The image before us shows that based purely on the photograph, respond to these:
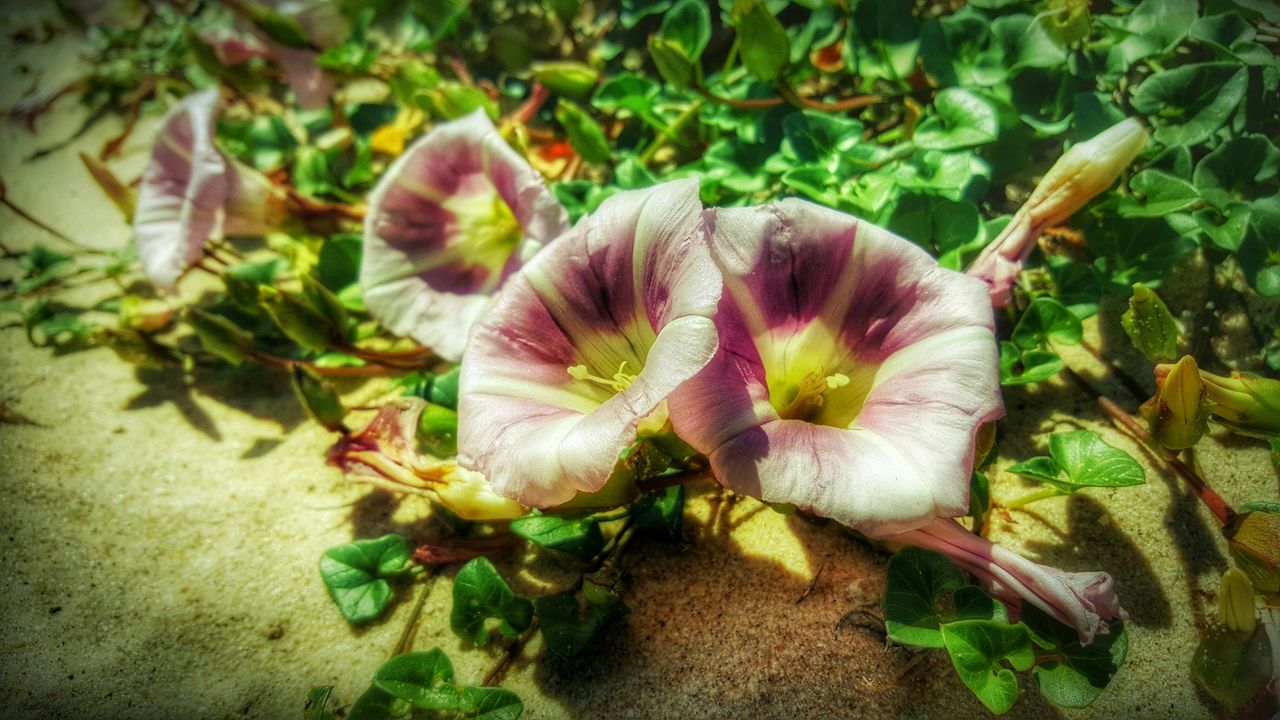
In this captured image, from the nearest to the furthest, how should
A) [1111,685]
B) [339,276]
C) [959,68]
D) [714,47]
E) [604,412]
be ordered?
[604,412] → [1111,685] → [959,68] → [339,276] → [714,47]

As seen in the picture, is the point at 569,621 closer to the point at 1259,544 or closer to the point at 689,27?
the point at 1259,544

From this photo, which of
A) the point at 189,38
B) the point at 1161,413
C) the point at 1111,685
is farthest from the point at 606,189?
the point at 189,38

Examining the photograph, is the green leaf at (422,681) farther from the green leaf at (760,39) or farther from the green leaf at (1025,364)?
the green leaf at (760,39)

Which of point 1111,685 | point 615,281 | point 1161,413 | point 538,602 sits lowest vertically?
point 1111,685

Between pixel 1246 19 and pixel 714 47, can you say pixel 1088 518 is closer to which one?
pixel 1246 19

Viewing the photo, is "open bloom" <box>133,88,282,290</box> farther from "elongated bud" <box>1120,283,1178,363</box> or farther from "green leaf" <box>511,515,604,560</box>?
"elongated bud" <box>1120,283,1178,363</box>

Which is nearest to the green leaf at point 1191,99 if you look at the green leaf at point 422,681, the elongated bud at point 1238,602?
the elongated bud at point 1238,602
